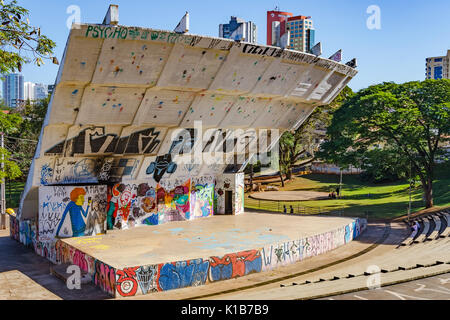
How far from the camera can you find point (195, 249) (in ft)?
75.4

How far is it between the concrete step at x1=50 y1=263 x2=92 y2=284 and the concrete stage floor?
39.5 inches

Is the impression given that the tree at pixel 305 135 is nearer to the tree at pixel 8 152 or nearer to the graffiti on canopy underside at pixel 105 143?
the graffiti on canopy underside at pixel 105 143

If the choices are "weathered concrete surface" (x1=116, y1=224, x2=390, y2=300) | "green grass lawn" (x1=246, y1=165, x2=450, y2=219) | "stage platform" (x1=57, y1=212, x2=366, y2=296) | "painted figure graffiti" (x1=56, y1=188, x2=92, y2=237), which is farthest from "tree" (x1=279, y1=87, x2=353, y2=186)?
"painted figure graffiti" (x1=56, y1=188, x2=92, y2=237)

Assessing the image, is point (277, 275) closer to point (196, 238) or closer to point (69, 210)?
point (196, 238)

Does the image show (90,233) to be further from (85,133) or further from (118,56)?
(118,56)

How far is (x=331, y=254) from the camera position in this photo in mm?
27406

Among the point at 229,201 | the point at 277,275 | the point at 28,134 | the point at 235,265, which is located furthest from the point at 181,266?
the point at 28,134

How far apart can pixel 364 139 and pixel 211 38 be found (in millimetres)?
26048

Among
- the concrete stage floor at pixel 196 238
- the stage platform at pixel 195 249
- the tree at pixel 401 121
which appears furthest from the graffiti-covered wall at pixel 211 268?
the tree at pixel 401 121

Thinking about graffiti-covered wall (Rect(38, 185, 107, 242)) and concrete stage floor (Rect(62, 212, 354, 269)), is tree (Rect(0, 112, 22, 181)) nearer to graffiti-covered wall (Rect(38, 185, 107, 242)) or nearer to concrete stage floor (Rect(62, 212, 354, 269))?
graffiti-covered wall (Rect(38, 185, 107, 242))

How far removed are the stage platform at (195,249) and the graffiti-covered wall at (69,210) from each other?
3.27 feet

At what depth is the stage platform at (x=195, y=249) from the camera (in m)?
19.1

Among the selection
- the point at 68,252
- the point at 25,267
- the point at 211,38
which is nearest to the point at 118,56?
the point at 211,38

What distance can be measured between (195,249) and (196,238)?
3.18 meters
